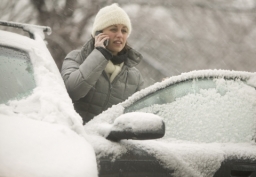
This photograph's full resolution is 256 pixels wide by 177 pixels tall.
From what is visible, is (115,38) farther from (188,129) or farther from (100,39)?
(188,129)

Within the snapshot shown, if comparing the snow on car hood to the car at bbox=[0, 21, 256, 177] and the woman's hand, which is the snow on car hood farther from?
the woman's hand

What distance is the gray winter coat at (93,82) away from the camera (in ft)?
8.75

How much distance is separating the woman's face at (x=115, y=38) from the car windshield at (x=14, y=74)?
2.87 ft

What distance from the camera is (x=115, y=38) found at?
304cm

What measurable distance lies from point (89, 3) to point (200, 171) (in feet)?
31.1

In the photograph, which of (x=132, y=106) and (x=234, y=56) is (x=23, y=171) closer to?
(x=132, y=106)

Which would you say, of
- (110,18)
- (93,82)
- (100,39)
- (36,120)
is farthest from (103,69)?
(36,120)

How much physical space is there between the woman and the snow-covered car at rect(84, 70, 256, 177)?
614 millimetres

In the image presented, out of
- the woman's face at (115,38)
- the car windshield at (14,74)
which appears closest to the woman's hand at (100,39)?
the woman's face at (115,38)

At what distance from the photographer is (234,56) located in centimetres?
1401

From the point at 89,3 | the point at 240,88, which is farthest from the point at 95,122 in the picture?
the point at 89,3

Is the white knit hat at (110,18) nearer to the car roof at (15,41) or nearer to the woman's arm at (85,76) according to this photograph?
the woman's arm at (85,76)

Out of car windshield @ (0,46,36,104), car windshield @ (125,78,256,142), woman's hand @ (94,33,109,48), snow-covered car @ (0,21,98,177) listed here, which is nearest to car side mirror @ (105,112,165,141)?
snow-covered car @ (0,21,98,177)

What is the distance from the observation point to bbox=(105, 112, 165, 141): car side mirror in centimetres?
160
